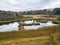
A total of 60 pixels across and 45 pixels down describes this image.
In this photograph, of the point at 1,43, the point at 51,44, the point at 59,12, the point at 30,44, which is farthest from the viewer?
the point at 59,12

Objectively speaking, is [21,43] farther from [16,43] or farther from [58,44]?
[58,44]

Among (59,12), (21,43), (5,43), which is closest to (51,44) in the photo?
(21,43)

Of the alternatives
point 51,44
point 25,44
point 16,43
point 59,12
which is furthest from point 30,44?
Answer: point 59,12

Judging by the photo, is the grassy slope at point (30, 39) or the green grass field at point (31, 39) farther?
the green grass field at point (31, 39)

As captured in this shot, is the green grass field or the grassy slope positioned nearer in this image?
the grassy slope

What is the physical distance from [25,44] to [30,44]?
78cm

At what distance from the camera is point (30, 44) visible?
78.2ft

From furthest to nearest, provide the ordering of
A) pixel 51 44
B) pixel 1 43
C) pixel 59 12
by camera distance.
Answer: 1. pixel 59 12
2. pixel 1 43
3. pixel 51 44

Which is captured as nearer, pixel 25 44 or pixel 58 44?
pixel 58 44

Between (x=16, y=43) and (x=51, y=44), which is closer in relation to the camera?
(x=51, y=44)

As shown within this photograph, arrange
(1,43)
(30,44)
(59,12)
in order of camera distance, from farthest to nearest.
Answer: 1. (59,12)
2. (1,43)
3. (30,44)

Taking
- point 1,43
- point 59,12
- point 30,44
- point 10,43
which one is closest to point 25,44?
point 30,44

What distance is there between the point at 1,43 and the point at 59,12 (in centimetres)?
13574

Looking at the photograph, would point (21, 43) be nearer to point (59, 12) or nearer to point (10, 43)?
point (10, 43)
